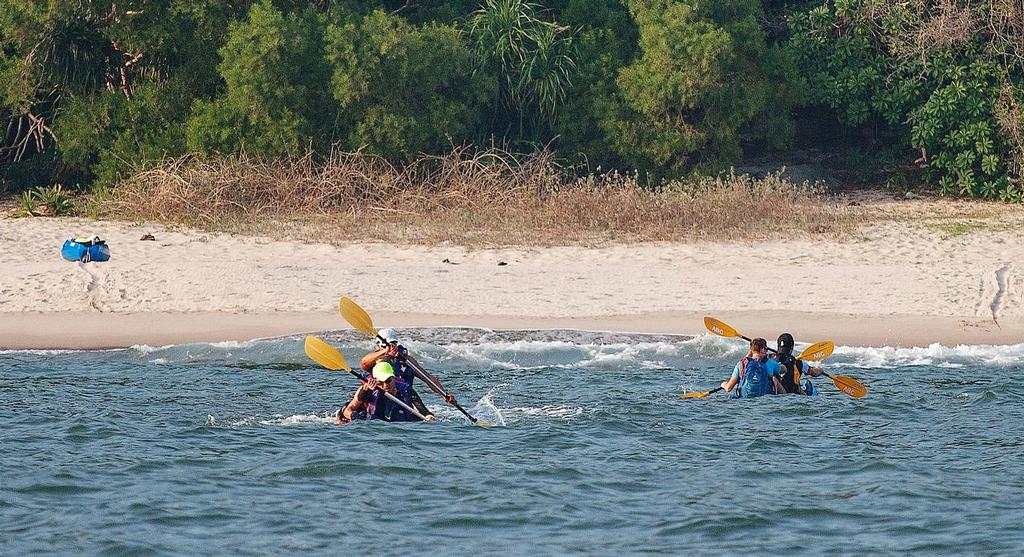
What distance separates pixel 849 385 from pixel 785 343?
718 millimetres

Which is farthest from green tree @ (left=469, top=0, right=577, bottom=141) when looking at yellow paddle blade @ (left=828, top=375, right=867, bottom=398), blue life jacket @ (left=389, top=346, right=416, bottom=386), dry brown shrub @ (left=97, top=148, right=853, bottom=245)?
blue life jacket @ (left=389, top=346, right=416, bottom=386)

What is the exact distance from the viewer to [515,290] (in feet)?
52.7

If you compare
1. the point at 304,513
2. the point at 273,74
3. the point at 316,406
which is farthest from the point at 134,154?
the point at 304,513

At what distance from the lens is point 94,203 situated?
68.7 feet

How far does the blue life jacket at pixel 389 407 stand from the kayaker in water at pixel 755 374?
9.63 ft

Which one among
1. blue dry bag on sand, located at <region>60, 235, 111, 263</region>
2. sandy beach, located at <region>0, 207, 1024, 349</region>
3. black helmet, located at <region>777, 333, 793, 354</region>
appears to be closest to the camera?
black helmet, located at <region>777, 333, 793, 354</region>

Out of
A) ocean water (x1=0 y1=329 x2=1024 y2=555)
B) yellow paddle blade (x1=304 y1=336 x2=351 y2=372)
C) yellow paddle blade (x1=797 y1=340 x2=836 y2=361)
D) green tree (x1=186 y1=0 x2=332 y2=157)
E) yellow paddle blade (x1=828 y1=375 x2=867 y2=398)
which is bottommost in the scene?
ocean water (x1=0 y1=329 x2=1024 y2=555)

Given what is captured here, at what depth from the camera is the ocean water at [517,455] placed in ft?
31.0

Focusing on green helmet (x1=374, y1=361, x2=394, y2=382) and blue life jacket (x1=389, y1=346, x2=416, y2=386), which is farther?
blue life jacket (x1=389, y1=346, x2=416, y2=386)

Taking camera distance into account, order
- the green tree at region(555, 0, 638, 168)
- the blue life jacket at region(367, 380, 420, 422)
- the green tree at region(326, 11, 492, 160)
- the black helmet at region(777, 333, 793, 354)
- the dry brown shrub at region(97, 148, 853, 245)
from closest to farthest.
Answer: the blue life jacket at region(367, 380, 420, 422) → the black helmet at region(777, 333, 793, 354) → the dry brown shrub at region(97, 148, 853, 245) → the green tree at region(326, 11, 492, 160) → the green tree at region(555, 0, 638, 168)

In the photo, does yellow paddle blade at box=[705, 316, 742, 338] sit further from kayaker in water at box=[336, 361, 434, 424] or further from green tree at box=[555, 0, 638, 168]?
green tree at box=[555, 0, 638, 168]

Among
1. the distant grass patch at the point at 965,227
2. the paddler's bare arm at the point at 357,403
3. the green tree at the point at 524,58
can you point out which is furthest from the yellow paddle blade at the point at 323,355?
the green tree at the point at 524,58

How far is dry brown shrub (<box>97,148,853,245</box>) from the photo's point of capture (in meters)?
19.3

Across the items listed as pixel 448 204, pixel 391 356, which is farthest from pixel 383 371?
pixel 448 204
